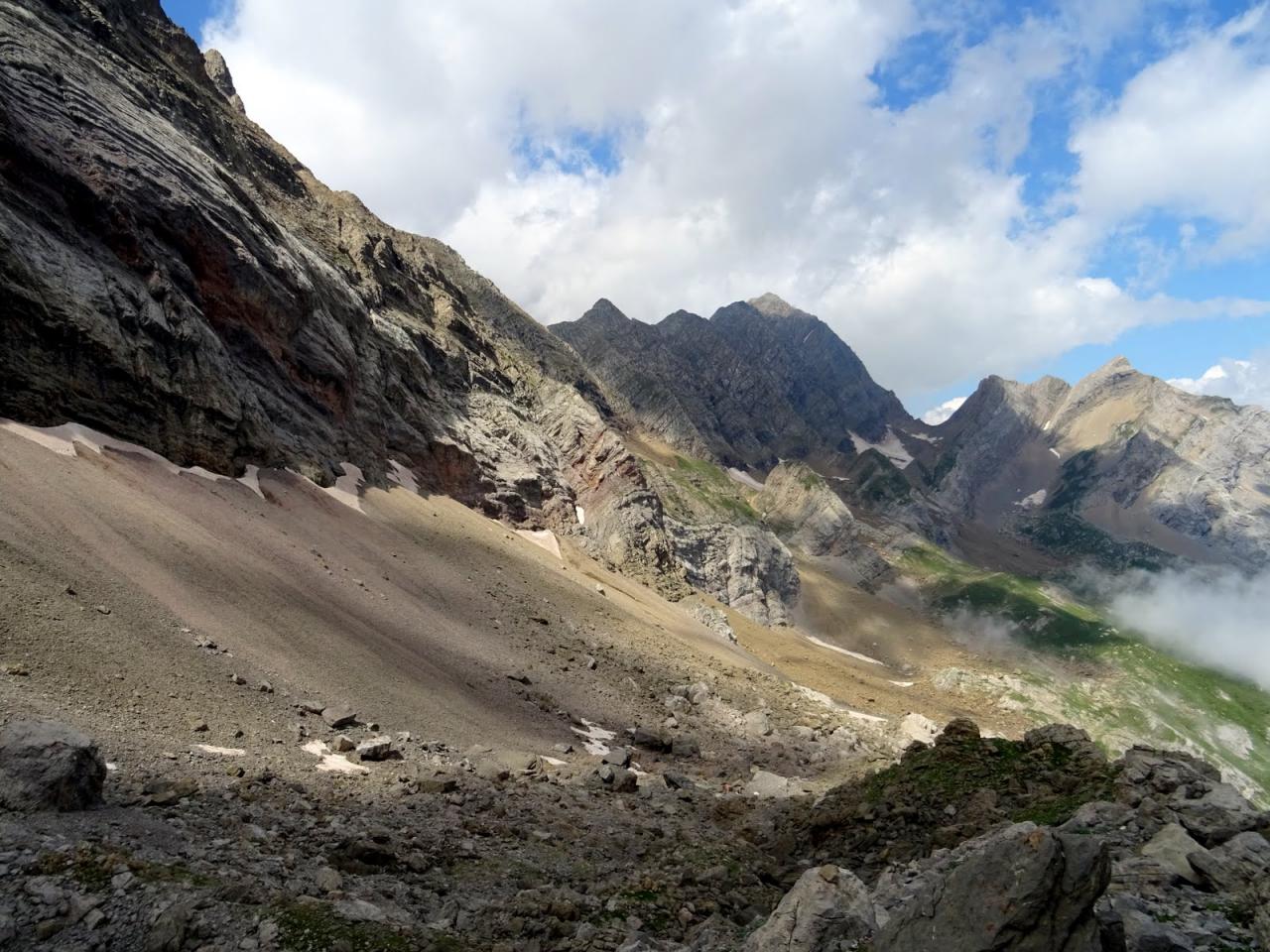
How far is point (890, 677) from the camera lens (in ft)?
351

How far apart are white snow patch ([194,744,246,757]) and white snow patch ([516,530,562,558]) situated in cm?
4625

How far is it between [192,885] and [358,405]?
50.8 meters

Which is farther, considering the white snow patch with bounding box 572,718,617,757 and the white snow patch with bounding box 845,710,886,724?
the white snow patch with bounding box 845,710,886,724

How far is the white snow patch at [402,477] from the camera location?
5538cm

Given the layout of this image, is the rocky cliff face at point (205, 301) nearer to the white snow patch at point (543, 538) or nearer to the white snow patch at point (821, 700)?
the white snow patch at point (543, 538)

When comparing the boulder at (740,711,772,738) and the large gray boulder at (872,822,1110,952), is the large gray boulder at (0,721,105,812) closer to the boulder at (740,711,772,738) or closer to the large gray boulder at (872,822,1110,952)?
the large gray boulder at (872,822,1110,952)

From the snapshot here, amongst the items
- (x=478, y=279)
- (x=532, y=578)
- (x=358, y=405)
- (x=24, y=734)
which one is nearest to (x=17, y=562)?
(x=24, y=734)

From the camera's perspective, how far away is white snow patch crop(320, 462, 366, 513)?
45.3 metres

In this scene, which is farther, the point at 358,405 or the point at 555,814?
the point at 358,405

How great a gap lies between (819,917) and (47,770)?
12.1 m

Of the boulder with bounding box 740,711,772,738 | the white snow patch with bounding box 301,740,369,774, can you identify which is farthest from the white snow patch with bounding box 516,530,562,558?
the white snow patch with bounding box 301,740,369,774

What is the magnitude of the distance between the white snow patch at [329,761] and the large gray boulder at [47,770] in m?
6.54

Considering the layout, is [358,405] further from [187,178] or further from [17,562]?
[17,562]

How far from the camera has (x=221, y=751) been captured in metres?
16.1
